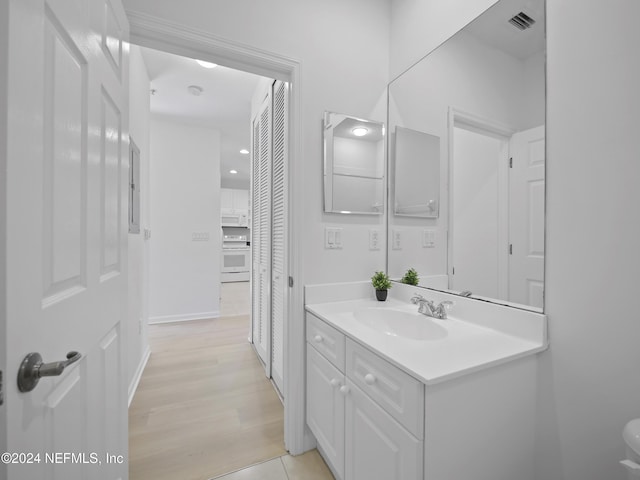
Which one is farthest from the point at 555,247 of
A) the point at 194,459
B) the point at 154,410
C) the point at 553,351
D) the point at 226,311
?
the point at 226,311

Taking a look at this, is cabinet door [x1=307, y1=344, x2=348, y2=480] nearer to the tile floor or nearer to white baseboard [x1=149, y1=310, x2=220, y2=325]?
the tile floor

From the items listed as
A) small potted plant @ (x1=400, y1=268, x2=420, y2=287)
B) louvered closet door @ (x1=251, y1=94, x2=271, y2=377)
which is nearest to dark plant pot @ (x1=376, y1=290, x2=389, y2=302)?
small potted plant @ (x1=400, y1=268, x2=420, y2=287)

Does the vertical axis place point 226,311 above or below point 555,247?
below

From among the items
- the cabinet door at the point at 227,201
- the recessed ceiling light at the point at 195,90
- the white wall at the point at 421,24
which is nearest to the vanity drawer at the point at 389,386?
the white wall at the point at 421,24

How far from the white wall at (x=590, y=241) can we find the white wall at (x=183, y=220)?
11.8 ft

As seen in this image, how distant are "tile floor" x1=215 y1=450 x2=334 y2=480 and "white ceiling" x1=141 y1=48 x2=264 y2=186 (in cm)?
285

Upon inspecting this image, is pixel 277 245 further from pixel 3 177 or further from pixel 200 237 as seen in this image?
pixel 200 237

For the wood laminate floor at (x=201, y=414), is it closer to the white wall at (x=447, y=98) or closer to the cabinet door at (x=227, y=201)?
the white wall at (x=447, y=98)

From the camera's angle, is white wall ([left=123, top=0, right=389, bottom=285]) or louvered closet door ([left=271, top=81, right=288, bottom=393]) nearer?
white wall ([left=123, top=0, right=389, bottom=285])

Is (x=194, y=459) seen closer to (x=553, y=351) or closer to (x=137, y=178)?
(x=553, y=351)

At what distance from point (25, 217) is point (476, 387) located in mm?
1180

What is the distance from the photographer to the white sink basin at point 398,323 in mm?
1245

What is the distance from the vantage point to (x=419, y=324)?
128 centimetres

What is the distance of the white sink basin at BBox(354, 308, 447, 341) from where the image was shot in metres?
1.25
